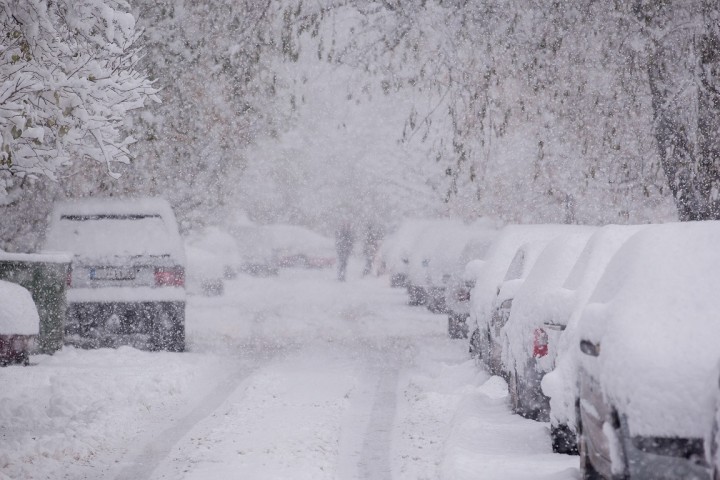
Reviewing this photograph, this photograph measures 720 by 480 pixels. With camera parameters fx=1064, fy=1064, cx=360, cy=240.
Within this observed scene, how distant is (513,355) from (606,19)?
17.1ft

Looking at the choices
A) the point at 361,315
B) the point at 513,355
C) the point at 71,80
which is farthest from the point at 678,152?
the point at 361,315

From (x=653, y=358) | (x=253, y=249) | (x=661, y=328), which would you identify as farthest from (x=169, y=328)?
(x=253, y=249)

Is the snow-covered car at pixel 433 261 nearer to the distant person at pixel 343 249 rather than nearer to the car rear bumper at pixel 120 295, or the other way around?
the car rear bumper at pixel 120 295

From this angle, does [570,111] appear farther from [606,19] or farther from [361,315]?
[361,315]

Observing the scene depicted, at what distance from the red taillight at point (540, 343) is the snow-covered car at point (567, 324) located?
0.04 metres

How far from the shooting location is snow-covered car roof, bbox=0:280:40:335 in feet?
38.9

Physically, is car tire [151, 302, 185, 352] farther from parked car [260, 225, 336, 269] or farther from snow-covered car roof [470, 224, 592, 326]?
parked car [260, 225, 336, 269]

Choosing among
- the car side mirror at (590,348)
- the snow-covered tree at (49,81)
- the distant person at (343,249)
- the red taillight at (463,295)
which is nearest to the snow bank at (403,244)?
the distant person at (343,249)

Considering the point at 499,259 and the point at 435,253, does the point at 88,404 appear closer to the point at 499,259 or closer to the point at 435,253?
the point at 499,259

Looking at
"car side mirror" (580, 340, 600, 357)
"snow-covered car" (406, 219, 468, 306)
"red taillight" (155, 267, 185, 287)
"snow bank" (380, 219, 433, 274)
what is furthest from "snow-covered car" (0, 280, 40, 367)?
"snow bank" (380, 219, 433, 274)

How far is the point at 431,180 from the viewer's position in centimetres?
4716

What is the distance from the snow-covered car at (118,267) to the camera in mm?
14930

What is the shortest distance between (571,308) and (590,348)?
205cm

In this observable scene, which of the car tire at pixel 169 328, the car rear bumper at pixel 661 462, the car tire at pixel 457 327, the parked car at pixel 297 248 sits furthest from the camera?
the parked car at pixel 297 248
